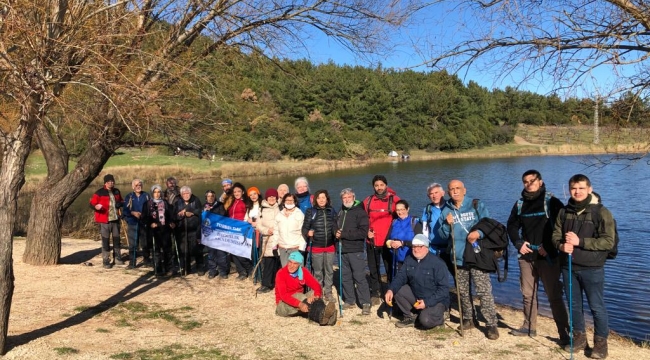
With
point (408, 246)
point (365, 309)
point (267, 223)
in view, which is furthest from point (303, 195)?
point (365, 309)

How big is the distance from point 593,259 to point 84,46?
233 inches

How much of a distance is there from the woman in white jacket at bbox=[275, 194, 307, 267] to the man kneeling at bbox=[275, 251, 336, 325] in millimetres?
869

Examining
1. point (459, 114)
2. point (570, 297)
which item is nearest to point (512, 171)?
point (459, 114)

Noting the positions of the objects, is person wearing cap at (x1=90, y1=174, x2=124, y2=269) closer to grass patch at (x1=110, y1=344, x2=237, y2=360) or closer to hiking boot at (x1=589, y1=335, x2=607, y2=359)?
grass patch at (x1=110, y1=344, x2=237, y2=360)

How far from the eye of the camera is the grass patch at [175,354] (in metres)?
5.86

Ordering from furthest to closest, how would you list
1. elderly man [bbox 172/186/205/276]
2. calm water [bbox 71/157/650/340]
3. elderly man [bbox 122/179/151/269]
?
1. elderly man [bbox 122/179/151/269]
2. elderly man [bbox 172/186/205/276]
3. calm water [bbox 71/157/650/340]

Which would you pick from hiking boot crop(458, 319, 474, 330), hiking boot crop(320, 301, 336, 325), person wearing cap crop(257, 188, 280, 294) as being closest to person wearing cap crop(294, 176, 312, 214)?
person wearing cap crop(257, 188, 280, 294)

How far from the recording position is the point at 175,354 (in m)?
5.97

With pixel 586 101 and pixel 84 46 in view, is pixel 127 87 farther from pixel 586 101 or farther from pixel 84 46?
pixel 586 101

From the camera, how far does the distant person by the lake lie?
18.6 ft

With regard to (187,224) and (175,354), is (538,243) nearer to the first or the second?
(175,354)

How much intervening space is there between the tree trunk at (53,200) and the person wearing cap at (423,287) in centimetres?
635

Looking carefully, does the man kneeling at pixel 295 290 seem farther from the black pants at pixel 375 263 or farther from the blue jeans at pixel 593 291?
the blue jeans at pixel 593 291

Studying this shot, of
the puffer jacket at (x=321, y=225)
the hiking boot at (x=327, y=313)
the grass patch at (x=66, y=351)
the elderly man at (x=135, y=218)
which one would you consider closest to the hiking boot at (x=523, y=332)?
the hiking boot at (x=327, y=313)
